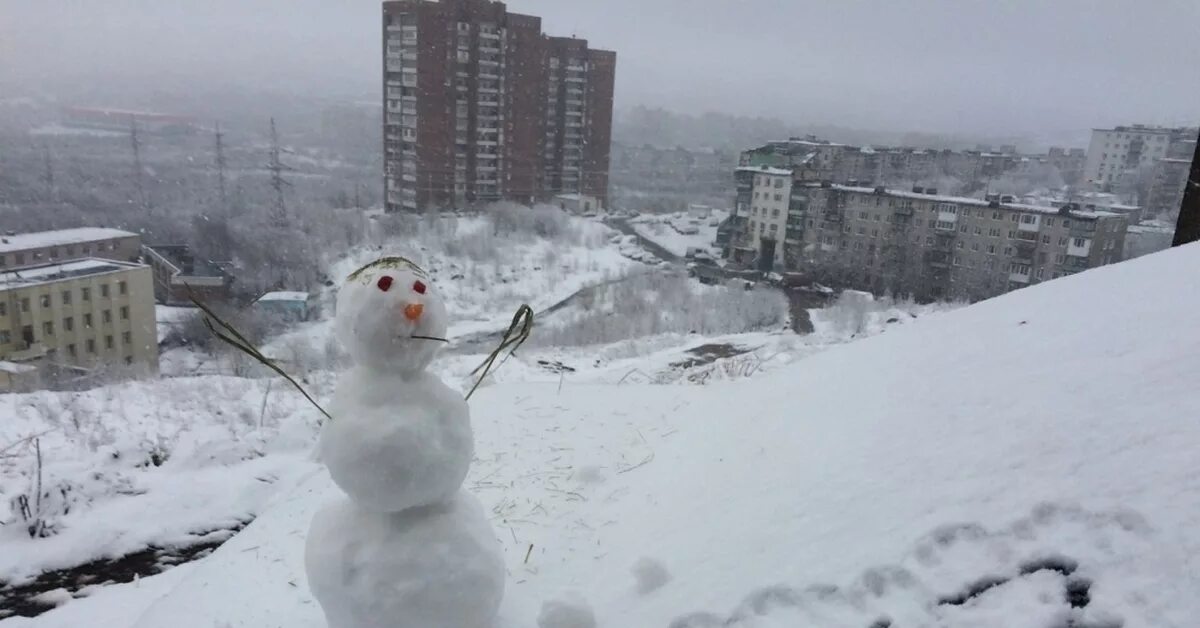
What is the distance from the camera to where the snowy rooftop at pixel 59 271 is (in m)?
7.56

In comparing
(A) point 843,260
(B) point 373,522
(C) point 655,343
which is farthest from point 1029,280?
(B) point 373,522

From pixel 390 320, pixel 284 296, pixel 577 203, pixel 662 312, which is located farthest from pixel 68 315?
pixel 577 203

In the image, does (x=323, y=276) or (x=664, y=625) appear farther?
(x=323, y=276)

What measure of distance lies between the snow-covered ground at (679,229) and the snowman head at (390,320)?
12822mm

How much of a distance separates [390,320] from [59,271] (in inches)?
339

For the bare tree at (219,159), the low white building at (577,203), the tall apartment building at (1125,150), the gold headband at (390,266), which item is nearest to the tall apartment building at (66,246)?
the bare tree at (219,159)

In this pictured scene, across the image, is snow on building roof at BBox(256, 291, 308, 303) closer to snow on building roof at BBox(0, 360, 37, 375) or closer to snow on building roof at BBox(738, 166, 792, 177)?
snow on building roof at BBox(0, 360, 37, 375)

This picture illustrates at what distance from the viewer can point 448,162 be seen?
13477 millimetres

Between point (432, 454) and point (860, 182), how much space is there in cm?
1284

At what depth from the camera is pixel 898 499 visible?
1810mm

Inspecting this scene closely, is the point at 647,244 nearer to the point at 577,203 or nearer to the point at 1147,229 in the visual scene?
the point at 577,203

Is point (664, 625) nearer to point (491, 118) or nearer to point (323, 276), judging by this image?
point (323, 276)

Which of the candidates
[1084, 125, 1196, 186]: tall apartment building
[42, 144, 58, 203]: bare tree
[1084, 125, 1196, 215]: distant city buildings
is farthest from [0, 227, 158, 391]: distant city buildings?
[1084, 125, 1196, 186]: tall apartment building

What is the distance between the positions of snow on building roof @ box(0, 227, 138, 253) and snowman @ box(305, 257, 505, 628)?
8.93 m
